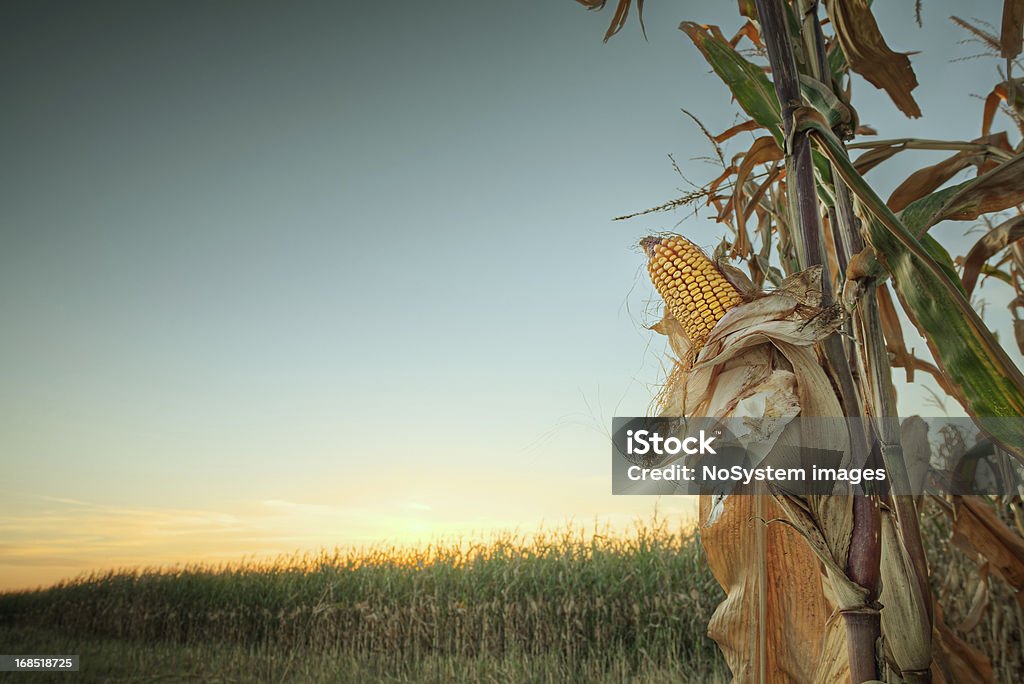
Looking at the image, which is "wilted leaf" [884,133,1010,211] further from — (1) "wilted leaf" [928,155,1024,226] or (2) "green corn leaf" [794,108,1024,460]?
(2) "green corn leaf" [794,108,1024,460]

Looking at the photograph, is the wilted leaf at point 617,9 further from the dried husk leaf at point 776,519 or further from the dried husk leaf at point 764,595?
the dried husk leaf at point 764,595

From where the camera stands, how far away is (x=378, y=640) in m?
2.20

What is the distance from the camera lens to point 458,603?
2193mm

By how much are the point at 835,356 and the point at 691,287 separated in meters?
0.17

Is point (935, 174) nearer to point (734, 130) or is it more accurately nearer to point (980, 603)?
point (734, 130)

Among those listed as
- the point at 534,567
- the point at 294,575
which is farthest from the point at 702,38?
the point at 294,575

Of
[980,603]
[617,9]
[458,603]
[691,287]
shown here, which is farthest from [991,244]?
[458,603]

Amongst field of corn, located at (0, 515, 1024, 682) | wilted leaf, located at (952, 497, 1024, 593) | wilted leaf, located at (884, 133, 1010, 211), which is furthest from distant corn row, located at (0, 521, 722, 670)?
wilted leaf, located at (884, 133, 1010, 211)

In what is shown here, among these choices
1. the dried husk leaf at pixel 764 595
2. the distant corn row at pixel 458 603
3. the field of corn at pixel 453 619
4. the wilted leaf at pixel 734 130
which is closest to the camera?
the dried husk leaf at pixel 764 595

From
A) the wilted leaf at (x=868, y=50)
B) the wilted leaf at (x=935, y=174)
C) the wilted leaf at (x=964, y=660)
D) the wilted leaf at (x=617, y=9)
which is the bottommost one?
the wilted leaf at (x=964, y=660)

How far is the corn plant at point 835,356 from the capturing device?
0.51 meters

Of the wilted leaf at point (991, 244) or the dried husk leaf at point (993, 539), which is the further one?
the dried husk leaf at point (993, 539)

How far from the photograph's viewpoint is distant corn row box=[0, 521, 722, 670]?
6.51 feet

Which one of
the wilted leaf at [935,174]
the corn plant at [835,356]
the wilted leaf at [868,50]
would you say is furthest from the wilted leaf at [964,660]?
the wilted leaf at [868,50]
